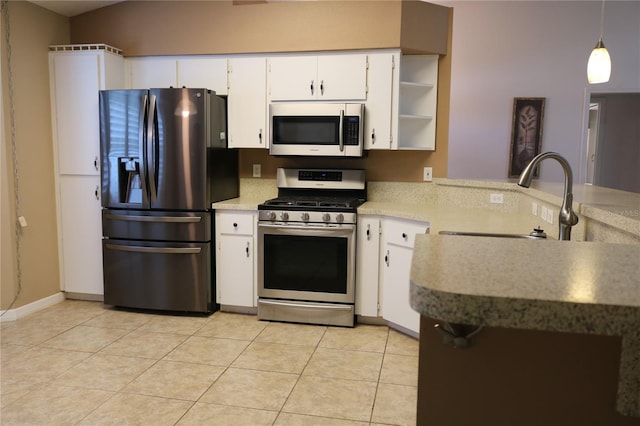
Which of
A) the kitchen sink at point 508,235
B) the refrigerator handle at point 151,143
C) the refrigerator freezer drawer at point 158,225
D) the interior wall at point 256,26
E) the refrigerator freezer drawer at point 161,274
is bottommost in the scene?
the refrigerator freezer drawer at point 161,274

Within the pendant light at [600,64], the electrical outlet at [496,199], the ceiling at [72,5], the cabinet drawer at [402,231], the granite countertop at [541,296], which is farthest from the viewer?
the ceiling at [72,5]

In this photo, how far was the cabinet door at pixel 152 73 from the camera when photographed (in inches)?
158

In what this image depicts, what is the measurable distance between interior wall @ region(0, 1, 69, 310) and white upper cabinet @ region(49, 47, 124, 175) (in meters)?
0.08

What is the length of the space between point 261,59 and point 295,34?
32cm

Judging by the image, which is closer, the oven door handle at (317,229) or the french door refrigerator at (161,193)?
the oven door handle at (317,229)

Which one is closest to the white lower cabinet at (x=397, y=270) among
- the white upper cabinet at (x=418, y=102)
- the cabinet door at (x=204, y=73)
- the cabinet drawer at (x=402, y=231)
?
the cabinet drawer at (x=402, y=231)

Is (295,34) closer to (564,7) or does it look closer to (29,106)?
(29,106)

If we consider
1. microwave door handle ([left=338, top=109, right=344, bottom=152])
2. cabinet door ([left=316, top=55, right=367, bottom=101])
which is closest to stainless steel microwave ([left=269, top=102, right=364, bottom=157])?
microwave door handle ([left=338, top=109, right=344, bottom=152])

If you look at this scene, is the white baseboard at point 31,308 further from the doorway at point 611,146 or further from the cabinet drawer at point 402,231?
the doorway at point 611,146

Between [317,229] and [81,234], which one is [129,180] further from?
[317,229]

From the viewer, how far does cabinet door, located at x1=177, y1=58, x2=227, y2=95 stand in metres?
3.91

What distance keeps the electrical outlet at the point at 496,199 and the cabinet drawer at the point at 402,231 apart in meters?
0.67

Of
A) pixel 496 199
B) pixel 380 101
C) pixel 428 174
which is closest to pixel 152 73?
pixel 380 101

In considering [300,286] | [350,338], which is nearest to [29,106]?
[300,286]
